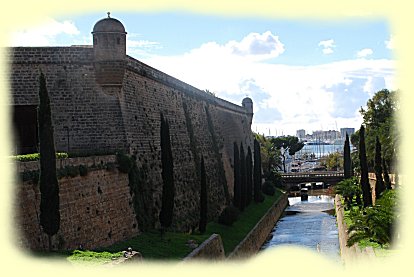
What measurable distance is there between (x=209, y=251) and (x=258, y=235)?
12.0 m

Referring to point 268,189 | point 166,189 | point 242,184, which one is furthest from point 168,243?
point 268,189

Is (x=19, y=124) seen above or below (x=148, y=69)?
below

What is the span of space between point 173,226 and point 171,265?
764cm

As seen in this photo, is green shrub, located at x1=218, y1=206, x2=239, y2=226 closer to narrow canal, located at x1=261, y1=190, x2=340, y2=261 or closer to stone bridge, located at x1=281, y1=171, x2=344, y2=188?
narrow canal, located at x1=261, y1=190, x2=340, y2=261


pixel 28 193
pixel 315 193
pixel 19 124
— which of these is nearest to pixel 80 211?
pixel 28 193

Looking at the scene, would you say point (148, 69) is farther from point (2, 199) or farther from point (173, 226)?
point (2, 199)

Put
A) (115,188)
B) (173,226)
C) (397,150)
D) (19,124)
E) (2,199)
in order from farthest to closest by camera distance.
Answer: (397,150)
(173,226)
(19,124)
(115,188)
(2,199)

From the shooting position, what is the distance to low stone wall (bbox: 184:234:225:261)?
1770cm

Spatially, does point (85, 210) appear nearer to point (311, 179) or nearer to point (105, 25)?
point (105, 25)

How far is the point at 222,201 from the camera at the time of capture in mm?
33938

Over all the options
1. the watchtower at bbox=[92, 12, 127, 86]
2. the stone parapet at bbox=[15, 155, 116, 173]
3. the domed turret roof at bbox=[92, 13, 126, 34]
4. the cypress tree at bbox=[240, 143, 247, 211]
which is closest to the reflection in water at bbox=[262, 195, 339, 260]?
the cypress tree at bbox=[240, 143, 247, 211]

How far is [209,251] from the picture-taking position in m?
19.5

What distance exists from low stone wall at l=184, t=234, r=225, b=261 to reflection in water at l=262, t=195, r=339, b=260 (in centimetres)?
807

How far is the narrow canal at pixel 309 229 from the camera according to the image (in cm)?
3116
